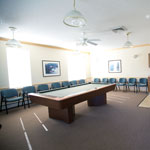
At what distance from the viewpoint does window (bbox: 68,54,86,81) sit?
6891 mm

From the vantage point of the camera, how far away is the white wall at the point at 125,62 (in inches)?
246

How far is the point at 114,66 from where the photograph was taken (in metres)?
7.27

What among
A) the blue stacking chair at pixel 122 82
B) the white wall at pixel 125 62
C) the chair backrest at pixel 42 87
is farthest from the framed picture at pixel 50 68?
the blue stacking chair at pixel 122 82

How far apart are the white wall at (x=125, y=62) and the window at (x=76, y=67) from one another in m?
0.97

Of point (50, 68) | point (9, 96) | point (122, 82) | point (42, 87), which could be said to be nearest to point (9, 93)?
point (9, 96)

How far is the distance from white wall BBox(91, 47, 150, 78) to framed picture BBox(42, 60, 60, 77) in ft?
10.7

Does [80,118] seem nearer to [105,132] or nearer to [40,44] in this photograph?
[105,132]

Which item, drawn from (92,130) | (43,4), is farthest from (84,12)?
(92,130)

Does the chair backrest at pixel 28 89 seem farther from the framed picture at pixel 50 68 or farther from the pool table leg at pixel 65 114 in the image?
the pool table leg at pixel 65 114

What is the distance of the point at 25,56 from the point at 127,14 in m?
4.14

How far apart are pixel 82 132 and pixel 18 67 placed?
12.2ft

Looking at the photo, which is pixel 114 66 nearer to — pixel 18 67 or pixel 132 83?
pixel 132 83

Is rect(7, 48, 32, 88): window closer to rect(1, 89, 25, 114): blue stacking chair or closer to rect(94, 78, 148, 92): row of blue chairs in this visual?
rect(1, 89, 25, 114): blue stacking chair

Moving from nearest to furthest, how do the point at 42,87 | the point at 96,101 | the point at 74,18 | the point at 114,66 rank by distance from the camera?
the point at 74,18 < the point at 96,101 < the point at 42,87 < the point at 114,66
